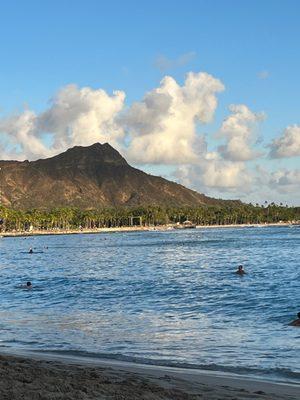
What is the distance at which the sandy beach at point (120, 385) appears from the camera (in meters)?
12.6

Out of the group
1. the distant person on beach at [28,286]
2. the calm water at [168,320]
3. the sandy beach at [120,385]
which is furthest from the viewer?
the distant person on beach at [28,286]

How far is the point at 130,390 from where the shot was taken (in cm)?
1335

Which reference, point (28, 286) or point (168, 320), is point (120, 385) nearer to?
point (168, 320)

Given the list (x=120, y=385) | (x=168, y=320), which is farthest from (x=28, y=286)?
(x=120, y=385)

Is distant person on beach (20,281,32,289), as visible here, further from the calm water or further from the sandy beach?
the sandy beach

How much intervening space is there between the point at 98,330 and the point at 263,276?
34168mm

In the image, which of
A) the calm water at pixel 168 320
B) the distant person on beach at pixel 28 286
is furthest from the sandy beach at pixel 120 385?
the distant person on beach at pixel 28 286

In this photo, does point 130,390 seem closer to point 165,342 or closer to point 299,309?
point 165,342

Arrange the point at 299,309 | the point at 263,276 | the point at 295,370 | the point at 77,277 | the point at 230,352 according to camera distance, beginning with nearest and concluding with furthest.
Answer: the point at 295,370, the point at 230,352, the point at 299,309, the point at 263,276, the point at 77,277

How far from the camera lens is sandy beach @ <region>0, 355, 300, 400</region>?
1263 centimetres

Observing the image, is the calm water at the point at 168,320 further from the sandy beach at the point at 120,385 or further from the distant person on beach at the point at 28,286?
the sandy beach at the point at 120,385

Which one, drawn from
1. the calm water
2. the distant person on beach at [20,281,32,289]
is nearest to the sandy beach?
the calm water

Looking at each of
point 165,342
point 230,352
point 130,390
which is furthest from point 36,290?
point 130,390

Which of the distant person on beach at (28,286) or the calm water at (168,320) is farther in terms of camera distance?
the distant person on beach at (28,286)
